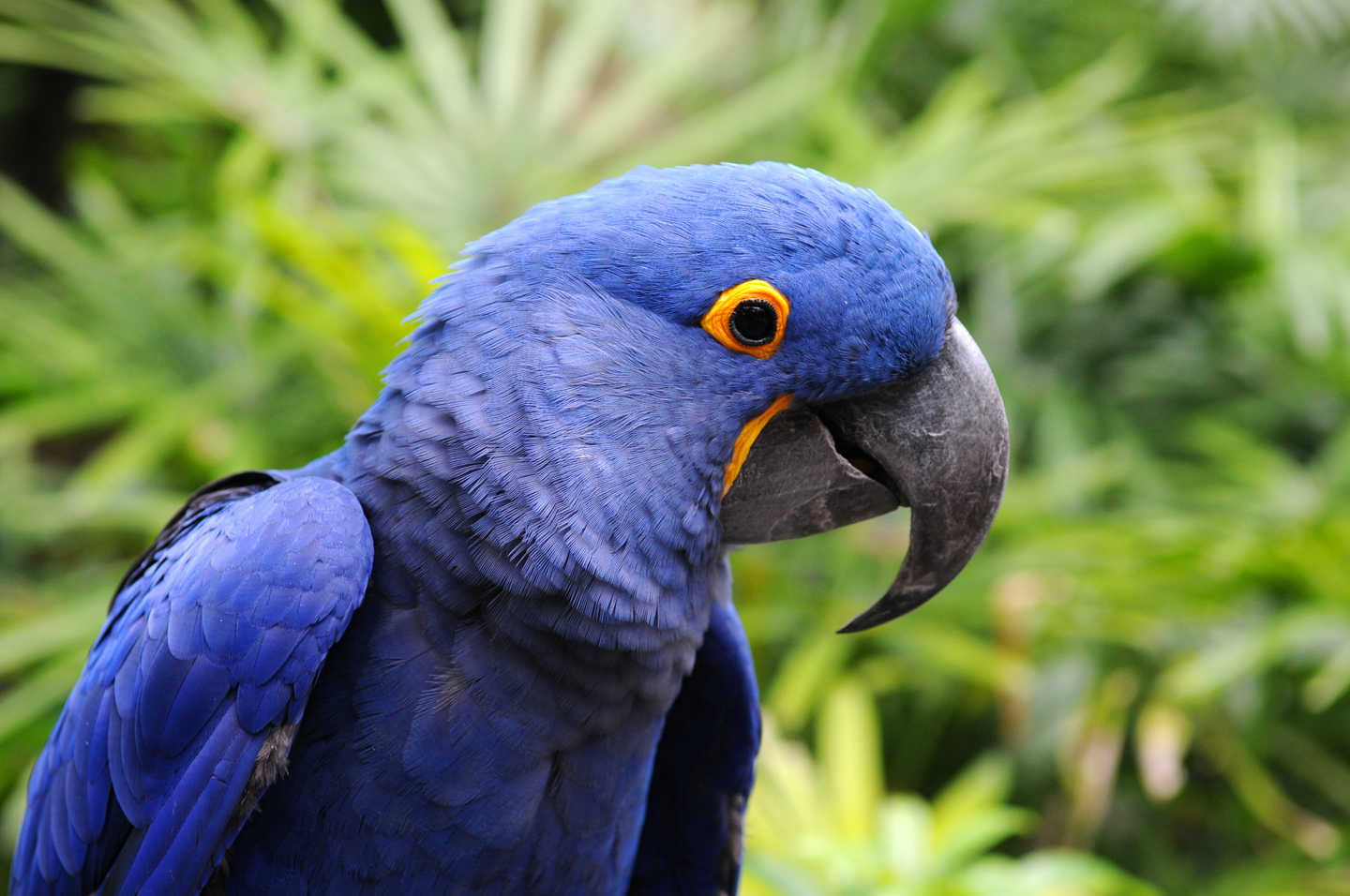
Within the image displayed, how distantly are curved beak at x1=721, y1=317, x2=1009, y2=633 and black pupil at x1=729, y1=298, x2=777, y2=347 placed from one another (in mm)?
100

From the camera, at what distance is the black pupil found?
960mm

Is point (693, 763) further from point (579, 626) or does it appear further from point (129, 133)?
point (129, 133)

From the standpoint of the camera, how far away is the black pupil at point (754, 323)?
3.15ft

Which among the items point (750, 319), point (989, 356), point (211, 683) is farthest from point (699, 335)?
point (989, 356)

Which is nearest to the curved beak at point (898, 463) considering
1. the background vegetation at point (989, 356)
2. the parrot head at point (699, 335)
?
the parrot head at point (699, 335)

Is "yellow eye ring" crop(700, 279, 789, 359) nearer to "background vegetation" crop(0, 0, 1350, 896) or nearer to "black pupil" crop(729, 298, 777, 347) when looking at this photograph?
"black pupil" crop(729, 298, 777, 347)

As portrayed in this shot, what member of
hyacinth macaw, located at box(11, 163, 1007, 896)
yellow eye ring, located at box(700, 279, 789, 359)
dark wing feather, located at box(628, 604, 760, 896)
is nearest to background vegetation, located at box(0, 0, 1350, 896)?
dark wing feather, located at box(628, 604, 760, 896)

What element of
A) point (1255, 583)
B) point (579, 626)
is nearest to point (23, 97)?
point (579, 626)

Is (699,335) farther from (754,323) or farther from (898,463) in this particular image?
(898,463)

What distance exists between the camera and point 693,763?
51.2 inches

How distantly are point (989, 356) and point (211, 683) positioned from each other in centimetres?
198

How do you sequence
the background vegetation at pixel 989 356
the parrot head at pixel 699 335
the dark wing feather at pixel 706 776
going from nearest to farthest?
the parrot head at pixel 699 335 < the dark wing feather at pixel 706 776 < the background vegetation at pixel 989 356

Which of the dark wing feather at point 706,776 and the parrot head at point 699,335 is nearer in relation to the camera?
the parrot head at point 699,335

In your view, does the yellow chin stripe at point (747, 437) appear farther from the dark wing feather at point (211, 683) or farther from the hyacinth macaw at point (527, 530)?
the dark wing feather at point (211, 683)
